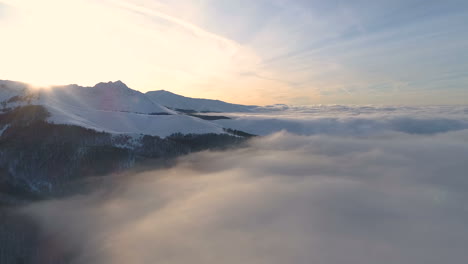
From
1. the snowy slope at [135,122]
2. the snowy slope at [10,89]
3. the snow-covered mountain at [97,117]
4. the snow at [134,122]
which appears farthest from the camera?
the snowy slope at [10,89]

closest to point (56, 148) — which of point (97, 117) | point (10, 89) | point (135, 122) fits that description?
point (97, 117)

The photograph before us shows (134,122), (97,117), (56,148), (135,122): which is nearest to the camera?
(56,148)

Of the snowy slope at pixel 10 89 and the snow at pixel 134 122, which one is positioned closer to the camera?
the snow at pixel 134 122

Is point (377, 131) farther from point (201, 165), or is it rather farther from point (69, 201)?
point (69, 201)

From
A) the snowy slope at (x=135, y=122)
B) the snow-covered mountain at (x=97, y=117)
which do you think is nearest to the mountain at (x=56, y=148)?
the snow-covered mountain at (x=97, y=117)

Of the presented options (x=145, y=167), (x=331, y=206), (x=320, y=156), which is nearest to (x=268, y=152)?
(x=320, y=156)

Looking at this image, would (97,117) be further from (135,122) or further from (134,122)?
(135,122)

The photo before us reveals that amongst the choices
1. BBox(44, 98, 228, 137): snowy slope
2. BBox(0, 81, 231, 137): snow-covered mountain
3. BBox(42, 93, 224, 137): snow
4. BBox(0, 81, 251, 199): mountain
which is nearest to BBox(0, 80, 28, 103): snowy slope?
BBox(0, 81, 231, 137): snow-covered mountain

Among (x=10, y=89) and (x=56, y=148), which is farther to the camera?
(x=10, y=89)

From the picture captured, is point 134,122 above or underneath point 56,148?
above

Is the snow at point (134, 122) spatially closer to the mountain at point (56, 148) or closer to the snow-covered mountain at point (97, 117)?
the snow-covered mountain at point (97, 117)

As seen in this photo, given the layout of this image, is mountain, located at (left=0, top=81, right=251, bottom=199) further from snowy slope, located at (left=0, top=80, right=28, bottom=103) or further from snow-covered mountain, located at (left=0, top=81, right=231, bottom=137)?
snowy slope, located at (left=0, top=80, right=28, bottom=103)
